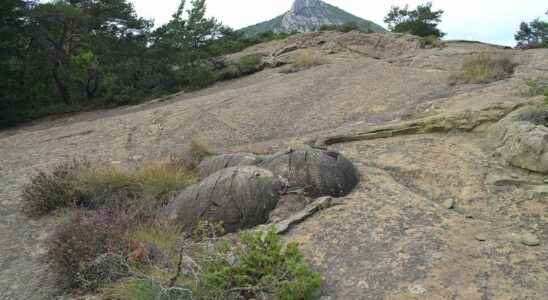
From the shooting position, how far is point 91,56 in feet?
52.0

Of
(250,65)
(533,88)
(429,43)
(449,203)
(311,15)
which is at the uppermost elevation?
(311,15)

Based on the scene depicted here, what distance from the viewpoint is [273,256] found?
3.57 meters

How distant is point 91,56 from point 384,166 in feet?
44.6

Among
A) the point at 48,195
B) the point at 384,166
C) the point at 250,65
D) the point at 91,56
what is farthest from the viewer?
the point at 91,56

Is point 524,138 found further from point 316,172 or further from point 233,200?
point 233,200

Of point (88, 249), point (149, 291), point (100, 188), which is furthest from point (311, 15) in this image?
point (149, 291)

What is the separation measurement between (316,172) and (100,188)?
2.92 m

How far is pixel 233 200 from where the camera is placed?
4789 millimetres

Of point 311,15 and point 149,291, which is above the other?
point 311,15

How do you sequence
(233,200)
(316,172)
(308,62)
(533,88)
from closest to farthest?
(233,200), (316,172), (533,88), (308,62)

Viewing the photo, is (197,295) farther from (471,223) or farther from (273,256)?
(471,223)

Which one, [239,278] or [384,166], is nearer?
[239,278]

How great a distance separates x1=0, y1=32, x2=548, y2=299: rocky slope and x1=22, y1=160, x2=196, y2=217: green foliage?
331 millimetres

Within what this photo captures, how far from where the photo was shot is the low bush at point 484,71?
8219mm
